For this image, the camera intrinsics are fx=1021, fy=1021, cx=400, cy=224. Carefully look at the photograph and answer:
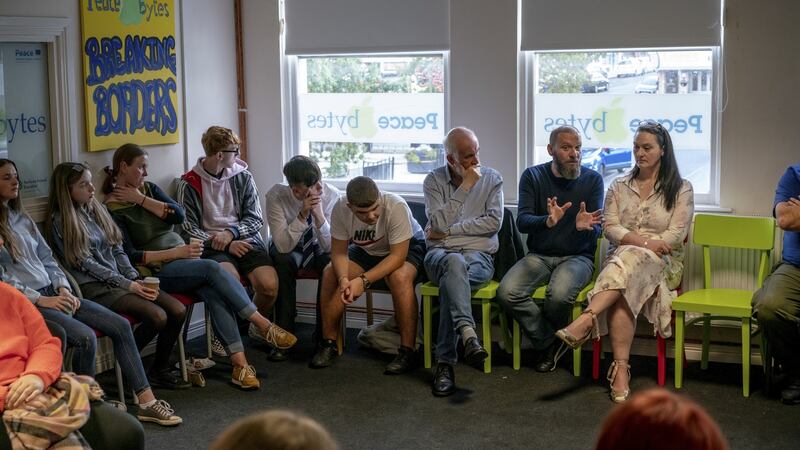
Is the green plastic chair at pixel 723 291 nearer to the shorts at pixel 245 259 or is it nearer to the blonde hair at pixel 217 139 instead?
the shorts at pixel 245 259

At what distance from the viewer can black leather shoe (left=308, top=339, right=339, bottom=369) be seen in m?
5.43

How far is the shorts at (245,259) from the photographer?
5688 mm

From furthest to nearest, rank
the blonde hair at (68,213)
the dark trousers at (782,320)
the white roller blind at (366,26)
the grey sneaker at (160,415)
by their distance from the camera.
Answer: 1. the white roller blind at (366,26)
2. the blonde hair at (68,213)
3. the dark trousers at (782,320)
4. the grey sneaker at (160,415)

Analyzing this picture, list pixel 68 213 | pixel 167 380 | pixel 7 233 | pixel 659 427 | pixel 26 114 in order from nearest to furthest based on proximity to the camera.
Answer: pixel 659 427
pixel 7 233
pixel 68 213
pixel 26 114
pixel 167 380

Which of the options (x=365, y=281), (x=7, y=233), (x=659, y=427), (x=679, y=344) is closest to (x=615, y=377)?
(x=679, y=344)

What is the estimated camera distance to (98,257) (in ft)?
16.1

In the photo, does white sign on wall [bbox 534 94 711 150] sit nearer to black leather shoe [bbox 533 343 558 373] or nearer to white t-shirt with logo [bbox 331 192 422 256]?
white t-shirt with logo [bbox 331 192 422 256]

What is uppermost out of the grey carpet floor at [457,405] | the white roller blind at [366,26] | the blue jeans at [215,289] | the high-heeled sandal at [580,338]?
the white roller blind at [366,26]

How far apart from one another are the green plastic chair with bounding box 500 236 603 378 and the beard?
38 cm

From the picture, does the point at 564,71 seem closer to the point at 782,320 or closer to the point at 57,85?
the point at 782,320

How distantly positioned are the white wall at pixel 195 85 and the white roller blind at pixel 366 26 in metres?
0.41

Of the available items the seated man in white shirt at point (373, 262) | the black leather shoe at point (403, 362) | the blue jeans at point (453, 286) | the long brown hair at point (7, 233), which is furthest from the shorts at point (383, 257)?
the long brown hair at point (7, 233)

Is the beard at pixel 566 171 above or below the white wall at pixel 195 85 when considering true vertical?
below

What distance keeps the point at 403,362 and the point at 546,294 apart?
822 millimetres
